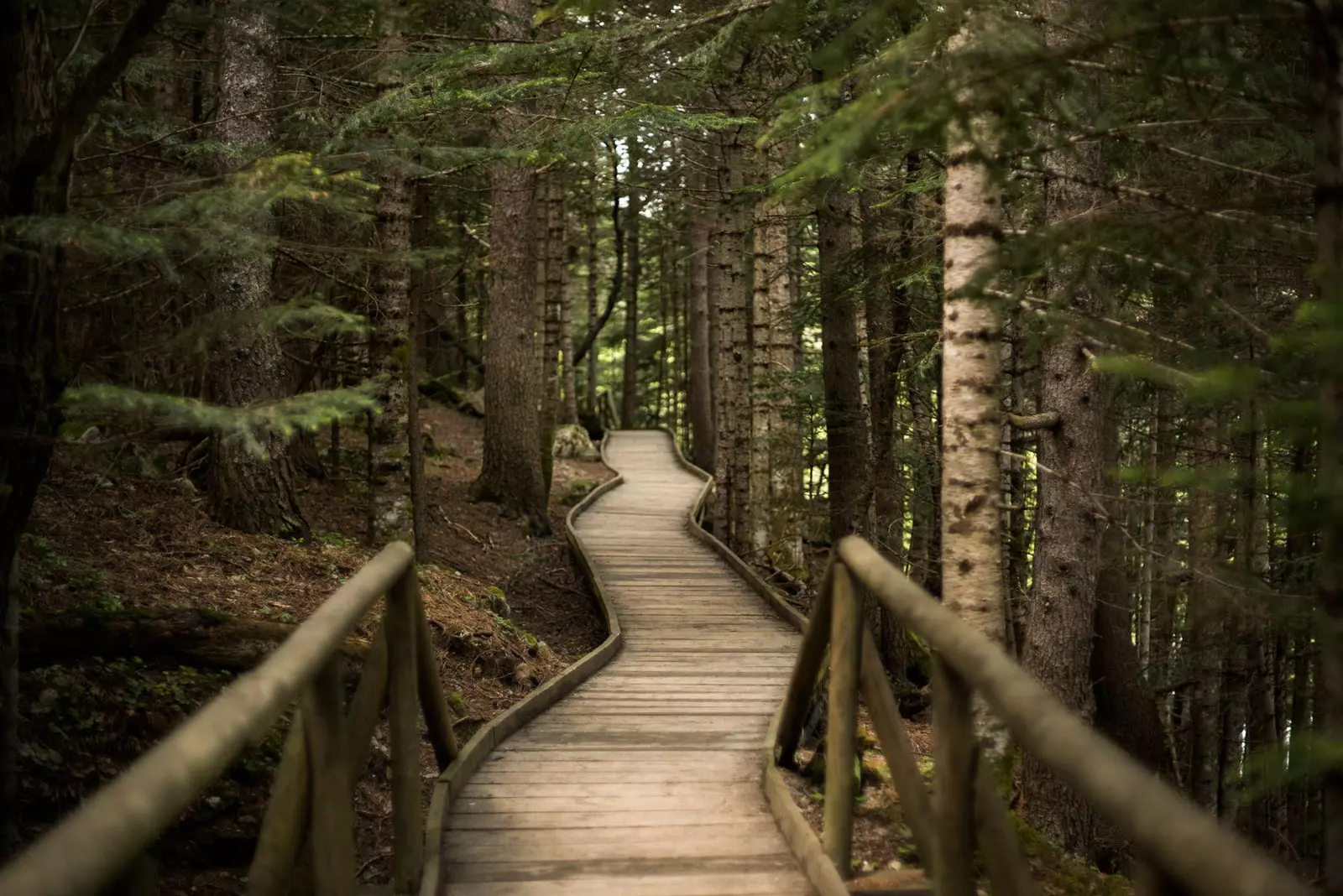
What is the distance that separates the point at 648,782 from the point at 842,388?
7124 millimetres

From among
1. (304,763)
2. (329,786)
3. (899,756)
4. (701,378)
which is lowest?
(899,756)

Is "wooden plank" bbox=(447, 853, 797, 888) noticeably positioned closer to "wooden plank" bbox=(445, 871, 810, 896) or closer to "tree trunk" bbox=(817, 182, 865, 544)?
"wooden plank" bbox=(445, 871, 810, 896)

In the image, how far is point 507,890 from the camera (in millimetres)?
4059

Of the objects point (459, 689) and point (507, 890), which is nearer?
point (507, 890)

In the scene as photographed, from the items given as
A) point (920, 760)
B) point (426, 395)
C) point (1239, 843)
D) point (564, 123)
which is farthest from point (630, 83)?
point (426, 395)

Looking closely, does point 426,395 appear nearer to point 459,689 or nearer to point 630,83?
point 630,83

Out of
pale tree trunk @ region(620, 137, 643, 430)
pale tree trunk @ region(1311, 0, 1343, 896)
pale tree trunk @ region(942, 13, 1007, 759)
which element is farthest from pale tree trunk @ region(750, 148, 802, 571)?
pale tree trunk @ region(620, 137, 643, 430)

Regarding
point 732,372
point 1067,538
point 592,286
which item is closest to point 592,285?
point 592,286

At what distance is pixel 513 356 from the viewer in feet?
51.5

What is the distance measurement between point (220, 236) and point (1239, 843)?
3904mm

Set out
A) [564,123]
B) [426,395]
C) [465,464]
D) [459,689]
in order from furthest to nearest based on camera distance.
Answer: [426,395]
[465,464]
[564,123]
[459,689]

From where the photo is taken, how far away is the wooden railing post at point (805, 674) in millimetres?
4511

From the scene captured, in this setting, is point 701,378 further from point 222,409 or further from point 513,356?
point 222,409

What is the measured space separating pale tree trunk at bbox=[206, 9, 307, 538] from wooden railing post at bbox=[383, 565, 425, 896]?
6228 mm
